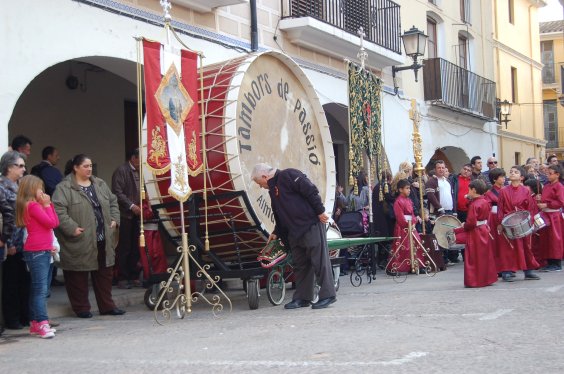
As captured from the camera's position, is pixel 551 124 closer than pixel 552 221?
No

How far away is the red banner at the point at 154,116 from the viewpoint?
871cm

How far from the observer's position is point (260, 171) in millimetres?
9453

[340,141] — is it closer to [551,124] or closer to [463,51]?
[463,51]

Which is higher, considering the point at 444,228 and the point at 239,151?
the point at 239,151

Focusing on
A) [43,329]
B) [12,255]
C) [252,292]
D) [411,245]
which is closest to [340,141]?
[411,245]

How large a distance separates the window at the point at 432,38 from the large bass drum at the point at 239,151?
1221 cm

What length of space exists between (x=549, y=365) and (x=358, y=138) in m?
7.86

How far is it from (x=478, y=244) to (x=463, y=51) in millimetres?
14521

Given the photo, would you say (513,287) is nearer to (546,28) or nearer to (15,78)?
(15,78)

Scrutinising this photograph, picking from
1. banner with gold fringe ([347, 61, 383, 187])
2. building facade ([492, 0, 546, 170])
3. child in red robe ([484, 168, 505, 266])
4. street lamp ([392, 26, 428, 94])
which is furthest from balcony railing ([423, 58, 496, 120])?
child in red robe ([484, 168, 505, 266])

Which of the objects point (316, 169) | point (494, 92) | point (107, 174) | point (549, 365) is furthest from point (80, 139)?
point (494, 92)

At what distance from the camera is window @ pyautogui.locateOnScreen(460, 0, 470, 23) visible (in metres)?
24.6

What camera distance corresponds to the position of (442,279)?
12.8 metres

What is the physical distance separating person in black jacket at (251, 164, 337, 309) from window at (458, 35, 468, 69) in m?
16.1
